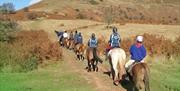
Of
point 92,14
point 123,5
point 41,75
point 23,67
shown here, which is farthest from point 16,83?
point 123,5

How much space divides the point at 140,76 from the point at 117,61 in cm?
307

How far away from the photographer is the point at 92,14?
120 meters

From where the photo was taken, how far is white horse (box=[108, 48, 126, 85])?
20750mm

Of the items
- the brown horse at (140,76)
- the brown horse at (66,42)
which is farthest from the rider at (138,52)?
the brown horse at (66,42)

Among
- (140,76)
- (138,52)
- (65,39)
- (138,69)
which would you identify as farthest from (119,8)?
(140,76)

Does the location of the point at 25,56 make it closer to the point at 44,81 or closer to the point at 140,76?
the point at 44,81

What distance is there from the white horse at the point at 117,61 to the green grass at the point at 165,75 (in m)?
1.46

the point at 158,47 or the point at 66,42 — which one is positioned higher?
the point at 158,47

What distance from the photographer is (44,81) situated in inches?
912

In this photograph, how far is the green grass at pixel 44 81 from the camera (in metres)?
21.1

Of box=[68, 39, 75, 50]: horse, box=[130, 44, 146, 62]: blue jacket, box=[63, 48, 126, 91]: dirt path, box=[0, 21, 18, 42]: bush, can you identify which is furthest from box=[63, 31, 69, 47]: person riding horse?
box=[130, 44, 146, 62]: blue jacket

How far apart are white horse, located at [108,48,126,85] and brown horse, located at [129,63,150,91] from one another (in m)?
2.24

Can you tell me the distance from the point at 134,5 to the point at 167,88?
400 ft

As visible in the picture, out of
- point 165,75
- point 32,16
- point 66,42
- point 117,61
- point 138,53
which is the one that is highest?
point 138,53
